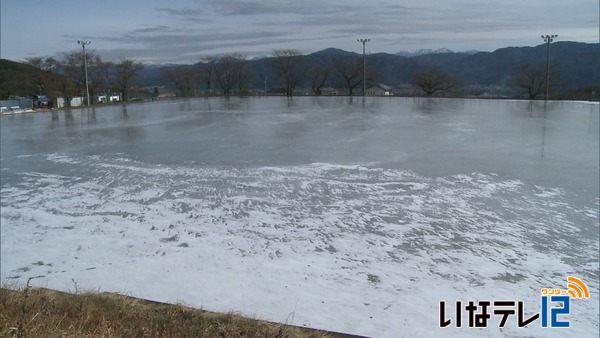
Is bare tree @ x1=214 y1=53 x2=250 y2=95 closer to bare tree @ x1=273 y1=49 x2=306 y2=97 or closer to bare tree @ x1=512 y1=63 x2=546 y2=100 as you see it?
bare tree @ x1=273 y1=49 x2=306 y2=97

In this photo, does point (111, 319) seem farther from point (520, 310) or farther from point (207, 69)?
point (207, 69)

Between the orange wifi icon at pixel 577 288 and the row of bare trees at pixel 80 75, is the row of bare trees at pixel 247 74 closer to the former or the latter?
the row of bare trees at pixel 80 75

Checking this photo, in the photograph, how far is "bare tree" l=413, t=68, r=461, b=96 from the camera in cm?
5156

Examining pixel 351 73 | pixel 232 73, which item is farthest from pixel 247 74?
pixel 351 73

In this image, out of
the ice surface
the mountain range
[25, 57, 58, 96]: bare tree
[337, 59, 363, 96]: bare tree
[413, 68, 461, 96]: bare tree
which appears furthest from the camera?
[337, 59, 363, 96]: bare tree

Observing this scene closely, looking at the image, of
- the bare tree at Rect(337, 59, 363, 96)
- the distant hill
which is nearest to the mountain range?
the distant hill

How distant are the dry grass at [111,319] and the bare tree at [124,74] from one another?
171ft

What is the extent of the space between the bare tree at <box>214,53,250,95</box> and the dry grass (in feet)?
218

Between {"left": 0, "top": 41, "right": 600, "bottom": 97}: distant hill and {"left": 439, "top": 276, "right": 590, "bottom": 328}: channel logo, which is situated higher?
{"left": 0, "top": 41, "right": 600, "bottom": 97}: distant hill

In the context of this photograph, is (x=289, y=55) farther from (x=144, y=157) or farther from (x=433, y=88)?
(x=144, y=157)

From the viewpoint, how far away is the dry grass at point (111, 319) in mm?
2596

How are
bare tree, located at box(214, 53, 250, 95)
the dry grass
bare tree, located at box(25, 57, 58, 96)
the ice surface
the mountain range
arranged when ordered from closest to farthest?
the dry grass
the ice surface
the mountain range
bare tree, located at box(25, 57, 58, 96)
bare tree, located at box(214, 53, 250, 95)

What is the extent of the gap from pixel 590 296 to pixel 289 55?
209 ft

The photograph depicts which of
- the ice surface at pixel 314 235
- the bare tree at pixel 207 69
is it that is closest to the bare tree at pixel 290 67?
the bare tree at pixel 207 69
